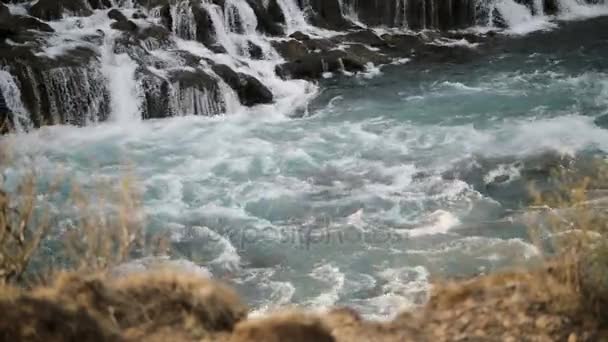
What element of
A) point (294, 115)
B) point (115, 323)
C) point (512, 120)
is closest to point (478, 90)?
point (512, 120)

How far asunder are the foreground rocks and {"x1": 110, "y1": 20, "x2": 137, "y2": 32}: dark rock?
1487 centimetres

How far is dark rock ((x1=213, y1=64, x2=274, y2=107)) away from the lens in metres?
17.2

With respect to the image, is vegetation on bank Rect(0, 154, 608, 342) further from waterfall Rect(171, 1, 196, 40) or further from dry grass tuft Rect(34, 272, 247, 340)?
waterfall Rect(171, 1, 196, 40)

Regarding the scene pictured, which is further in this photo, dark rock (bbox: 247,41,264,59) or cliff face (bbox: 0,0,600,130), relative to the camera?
dark rock (bbox: 247,41,264,59)

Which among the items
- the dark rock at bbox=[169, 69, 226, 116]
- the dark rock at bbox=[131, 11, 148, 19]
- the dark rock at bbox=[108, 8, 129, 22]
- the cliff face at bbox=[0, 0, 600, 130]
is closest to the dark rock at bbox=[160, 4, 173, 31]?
the cliff face at bbox=[0, 0, 600, 130]

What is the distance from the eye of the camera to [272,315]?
13.8 feet

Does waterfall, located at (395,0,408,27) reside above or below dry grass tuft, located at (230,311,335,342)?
above

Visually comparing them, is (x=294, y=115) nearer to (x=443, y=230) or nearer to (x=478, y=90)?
(x=478, y=90)

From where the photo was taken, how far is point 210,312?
4.27m

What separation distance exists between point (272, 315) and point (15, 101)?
42.1 feet

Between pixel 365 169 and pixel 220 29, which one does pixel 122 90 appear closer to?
pixel 220 29

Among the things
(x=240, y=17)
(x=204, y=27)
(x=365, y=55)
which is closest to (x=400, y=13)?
(x=365, y=55)

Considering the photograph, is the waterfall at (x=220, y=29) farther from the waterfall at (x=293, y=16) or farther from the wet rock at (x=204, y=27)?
the waterfall at (x=293, y=16)

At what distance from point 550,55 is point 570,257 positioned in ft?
52.5
